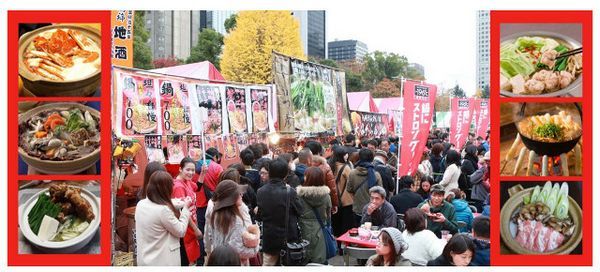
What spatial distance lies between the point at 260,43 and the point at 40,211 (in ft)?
90.4

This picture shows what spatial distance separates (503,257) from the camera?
13.9 ft

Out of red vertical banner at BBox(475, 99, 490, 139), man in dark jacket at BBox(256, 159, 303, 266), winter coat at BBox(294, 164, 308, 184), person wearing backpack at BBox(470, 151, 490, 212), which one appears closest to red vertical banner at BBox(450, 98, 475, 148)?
red vertical banner at BBox(475, 99, 490, 139)

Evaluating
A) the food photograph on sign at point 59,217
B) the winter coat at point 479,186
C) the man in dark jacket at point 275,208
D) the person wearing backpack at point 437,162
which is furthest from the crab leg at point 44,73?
the person wearing backpack at point 437,162

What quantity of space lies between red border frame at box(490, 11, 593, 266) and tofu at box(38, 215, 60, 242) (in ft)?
12.3

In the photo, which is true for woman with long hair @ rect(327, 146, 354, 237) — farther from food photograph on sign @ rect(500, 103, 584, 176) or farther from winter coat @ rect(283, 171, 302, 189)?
food photograph on sign @ rect(500, 103, 584, 176)

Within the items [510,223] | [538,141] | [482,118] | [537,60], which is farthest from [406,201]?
[482,118]

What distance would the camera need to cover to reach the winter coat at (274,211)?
5.16m

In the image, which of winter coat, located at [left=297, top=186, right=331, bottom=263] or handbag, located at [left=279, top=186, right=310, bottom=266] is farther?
winter coat, located at [left=297, top=186, right=331, bottom=263]

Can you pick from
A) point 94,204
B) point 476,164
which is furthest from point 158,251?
point 476,164

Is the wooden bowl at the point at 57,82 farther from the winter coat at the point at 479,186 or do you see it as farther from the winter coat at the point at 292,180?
the winter coat at the point at 479,186

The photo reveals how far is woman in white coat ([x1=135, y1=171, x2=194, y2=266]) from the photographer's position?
439 cm

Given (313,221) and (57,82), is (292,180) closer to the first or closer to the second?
(313,221)

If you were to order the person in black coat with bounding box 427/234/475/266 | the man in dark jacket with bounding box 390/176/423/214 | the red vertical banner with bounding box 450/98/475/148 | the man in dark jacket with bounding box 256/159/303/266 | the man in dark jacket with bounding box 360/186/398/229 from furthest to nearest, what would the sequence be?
the red vertical banner with bounding box 450/98/475/148, the man in dark jacket with bounding box 390/176/423/214, the man in dark jacket with bounding box 360/186/398/229, the man in dark jacket with bounding box 256/159/303/266, the person in black coat with bounding box 427/234/475/266

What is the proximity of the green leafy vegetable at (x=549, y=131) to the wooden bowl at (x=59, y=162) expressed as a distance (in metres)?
3.76
